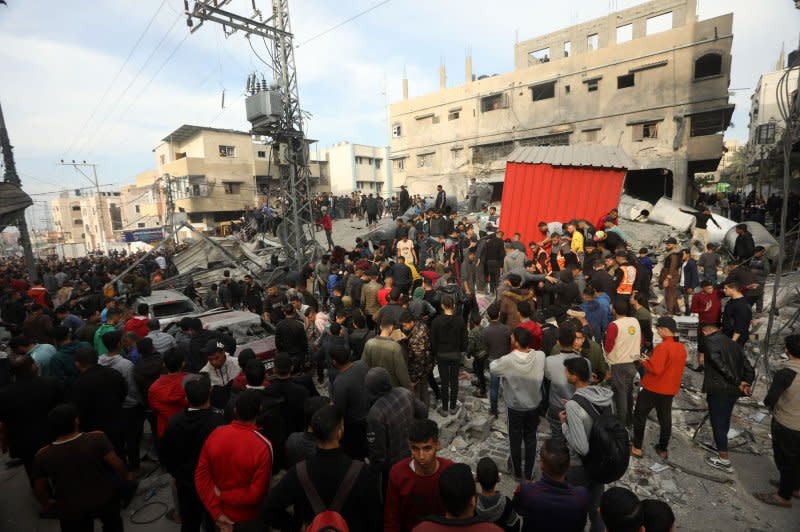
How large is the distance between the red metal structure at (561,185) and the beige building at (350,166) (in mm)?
34856

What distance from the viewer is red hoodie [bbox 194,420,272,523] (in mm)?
2711

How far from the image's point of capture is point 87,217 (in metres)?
58.5

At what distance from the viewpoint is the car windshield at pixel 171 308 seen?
8.88m

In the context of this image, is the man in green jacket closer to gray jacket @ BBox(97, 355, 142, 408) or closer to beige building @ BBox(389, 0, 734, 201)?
gray jacket @ BBox(97, 355, 142, 408)

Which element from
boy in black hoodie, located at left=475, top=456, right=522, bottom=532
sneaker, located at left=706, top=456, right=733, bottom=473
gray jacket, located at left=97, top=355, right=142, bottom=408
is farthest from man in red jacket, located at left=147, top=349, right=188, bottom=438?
sneaker, located at left=706, top=456, right=733, bottom=473

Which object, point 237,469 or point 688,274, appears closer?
point 237,469

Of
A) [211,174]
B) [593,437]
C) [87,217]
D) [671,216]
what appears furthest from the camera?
[87,217]

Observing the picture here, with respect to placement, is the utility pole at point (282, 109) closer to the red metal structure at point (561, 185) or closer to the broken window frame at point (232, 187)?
the red metal structure at point (561, 185)

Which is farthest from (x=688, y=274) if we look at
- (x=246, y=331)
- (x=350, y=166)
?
(x=350, y=166)

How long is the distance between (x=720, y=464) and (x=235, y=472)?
538 cm

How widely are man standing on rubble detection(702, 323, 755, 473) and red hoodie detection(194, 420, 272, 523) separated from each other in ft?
15.6

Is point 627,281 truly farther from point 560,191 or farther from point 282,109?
point 282,109

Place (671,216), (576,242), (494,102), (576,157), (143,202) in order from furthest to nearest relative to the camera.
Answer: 1. (143,202)
2. (494,102)
3. (671,216)
4. (576,157)
5. (576,242)

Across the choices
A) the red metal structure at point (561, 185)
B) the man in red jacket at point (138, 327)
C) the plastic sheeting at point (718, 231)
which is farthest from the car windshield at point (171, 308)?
the plastic sheeting at point (718, 231)
